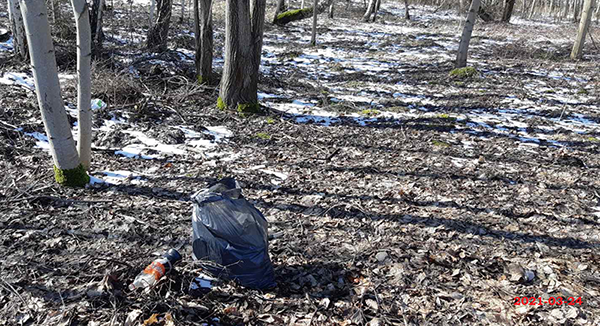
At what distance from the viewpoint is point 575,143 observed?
19.4 feet

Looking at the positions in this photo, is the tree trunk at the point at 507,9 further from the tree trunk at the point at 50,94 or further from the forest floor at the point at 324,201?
the tree trunk at the point at 50,94

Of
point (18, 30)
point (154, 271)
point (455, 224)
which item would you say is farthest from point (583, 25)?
point (18, 30)

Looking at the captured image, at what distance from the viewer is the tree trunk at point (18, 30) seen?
7.55 m

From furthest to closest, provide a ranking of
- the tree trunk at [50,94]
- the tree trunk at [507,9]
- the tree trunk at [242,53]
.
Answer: the tree trunk at [507,9]
the tree trunk at [242,53]
the tree trunk at [50,94]

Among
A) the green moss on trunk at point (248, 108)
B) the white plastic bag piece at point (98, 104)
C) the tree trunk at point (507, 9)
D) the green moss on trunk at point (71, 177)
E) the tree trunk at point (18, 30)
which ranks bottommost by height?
the green moss on trunk at point (71, 177)

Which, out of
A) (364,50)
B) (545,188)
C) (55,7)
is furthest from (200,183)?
(364,50)

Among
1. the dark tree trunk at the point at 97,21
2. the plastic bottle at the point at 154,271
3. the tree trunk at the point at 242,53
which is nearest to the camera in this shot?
the plastic bottle at the point at 154,271

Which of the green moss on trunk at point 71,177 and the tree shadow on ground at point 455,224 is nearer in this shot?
the tree shadow on ground at point 455,224

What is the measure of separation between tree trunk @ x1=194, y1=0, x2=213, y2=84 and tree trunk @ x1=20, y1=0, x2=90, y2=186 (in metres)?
4.00

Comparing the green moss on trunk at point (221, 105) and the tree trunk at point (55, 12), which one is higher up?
the tree trunk at point (55, 12)

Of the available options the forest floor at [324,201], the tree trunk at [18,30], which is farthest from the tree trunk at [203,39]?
the tree trunk at [18,30]

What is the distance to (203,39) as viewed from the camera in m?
7.33

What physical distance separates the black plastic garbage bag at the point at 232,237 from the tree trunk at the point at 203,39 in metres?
5.24

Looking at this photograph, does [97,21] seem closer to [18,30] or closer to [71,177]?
[18,30]
